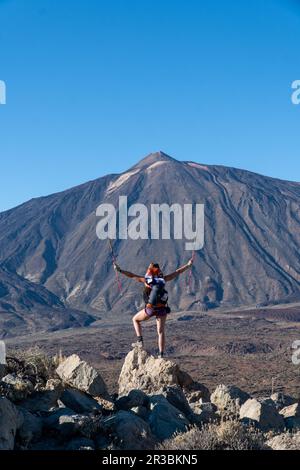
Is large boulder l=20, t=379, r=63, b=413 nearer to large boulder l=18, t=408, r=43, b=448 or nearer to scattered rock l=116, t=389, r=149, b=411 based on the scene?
large boulder l=18, t=408, r=43, b=448

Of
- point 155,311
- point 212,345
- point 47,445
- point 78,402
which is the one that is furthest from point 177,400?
point 212,345

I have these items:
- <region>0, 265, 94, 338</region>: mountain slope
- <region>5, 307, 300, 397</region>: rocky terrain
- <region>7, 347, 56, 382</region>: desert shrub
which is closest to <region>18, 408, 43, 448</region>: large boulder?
<region>7, 347, 56, 382</region>: desert shrub

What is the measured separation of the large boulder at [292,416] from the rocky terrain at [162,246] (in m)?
63.6

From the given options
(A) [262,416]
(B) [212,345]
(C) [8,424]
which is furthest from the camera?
(B) [212,345]

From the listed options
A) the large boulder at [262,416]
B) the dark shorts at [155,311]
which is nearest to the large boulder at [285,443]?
the large boulder at [262,416]

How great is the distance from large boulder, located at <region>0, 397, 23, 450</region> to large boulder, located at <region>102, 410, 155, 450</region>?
3.04 feet

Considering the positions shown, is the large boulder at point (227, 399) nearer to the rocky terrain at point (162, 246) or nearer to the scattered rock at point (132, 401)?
the scattered rock at point (132, 401)

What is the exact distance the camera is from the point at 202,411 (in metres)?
8.44

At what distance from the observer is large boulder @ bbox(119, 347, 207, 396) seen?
9.83m

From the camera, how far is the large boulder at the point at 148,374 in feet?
32.2

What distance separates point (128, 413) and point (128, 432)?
38 cm

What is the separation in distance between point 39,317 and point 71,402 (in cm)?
7647

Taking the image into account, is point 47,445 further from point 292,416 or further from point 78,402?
point 292,416

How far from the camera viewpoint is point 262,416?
27.9ft
